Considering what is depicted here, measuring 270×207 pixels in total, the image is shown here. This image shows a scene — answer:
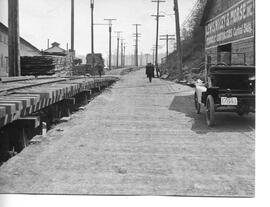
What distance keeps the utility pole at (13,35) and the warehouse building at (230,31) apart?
208 inches

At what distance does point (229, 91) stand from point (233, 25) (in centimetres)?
611

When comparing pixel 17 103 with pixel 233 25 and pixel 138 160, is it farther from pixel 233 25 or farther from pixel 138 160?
pixel 233 25

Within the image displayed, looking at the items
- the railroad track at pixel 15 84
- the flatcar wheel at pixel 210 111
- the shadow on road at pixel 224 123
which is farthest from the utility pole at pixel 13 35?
the flatcar wheel at pixel 210 111

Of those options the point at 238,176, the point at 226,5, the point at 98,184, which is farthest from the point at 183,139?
A: the point at 226,5

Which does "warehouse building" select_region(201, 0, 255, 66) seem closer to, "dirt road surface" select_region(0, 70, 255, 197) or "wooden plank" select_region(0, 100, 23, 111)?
"dirt road surface" select_region(0, 70, 255, 197)

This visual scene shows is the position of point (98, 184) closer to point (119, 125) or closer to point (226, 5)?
point (119, 125)

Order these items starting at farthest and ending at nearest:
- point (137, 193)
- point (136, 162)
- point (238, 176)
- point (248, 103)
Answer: point (248, 103)
point (136, 162)
point (238, 176)
point (137, 193)

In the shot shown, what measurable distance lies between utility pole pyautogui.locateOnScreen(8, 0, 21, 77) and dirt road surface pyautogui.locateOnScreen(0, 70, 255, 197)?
12.4 feet

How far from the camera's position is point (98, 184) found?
4.11 metres

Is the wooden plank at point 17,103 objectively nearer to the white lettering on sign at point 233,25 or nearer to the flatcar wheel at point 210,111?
the flatcar wheel at point 210,111

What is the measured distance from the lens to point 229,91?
778 centimetres

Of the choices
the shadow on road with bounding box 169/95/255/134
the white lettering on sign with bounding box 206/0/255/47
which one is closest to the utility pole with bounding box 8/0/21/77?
the shadow on road with bounding box 169/95/255/134

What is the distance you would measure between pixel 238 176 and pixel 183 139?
217cm

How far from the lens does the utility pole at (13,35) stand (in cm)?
1095
